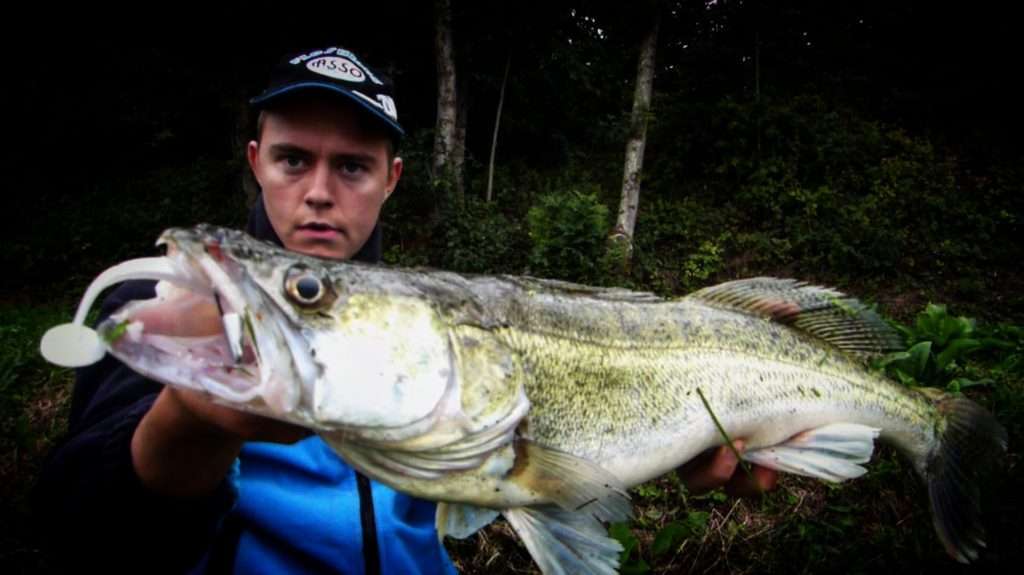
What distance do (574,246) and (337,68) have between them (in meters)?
6.74

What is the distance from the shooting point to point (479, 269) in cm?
954

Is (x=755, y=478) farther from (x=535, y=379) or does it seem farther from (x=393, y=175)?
(x=393, y=175)

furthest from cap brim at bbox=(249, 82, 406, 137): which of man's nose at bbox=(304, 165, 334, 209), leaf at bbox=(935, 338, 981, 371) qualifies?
leaf at bbox=(935, 338, 981, 371)

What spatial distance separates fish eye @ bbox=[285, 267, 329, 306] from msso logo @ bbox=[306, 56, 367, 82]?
4.20 ft

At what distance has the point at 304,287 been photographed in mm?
1148

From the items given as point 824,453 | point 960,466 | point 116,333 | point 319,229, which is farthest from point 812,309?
point 116,333

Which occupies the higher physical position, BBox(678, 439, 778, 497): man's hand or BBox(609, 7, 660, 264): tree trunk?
BBox(609, 7, 660, 264): tree trunk

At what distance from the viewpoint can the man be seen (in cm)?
125

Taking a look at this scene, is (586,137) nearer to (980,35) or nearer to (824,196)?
(824,196)

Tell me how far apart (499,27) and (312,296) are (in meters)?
11.5

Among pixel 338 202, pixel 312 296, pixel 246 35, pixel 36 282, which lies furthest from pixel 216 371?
pixel 36 282

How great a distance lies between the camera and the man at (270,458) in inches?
49.3

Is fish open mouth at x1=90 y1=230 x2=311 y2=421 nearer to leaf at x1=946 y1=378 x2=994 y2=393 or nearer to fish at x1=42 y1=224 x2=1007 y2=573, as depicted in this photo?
fish at x1=42 y1=224 x2=1007 y2=573

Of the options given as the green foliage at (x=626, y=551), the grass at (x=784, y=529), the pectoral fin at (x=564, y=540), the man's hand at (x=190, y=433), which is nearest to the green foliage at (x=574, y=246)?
the grass at (x=784, y=529)
